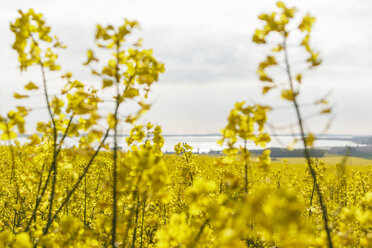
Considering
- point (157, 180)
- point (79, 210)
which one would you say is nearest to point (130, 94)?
point (157, 180)

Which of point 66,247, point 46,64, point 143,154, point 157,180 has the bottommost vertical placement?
point 66,247

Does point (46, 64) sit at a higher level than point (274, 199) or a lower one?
higher

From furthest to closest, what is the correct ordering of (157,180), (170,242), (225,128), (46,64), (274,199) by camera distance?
(46,64), (225,128), (157,180), (170,242), (274,199)

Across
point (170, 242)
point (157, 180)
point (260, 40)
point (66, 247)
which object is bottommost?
point (66, 247)

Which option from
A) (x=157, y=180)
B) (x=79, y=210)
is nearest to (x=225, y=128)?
(x=157, y=180)

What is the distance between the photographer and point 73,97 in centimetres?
208

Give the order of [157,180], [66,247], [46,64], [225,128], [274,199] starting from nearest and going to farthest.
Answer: [274,199] → [157,180] → [225,128] → [66,247] → [46,64]

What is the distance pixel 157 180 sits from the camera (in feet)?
4.95

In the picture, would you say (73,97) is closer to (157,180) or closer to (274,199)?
(157,180)

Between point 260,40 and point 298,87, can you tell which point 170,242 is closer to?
point 298,87

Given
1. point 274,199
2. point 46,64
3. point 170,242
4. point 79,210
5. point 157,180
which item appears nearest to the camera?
point 274,199

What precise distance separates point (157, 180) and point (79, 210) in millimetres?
5304

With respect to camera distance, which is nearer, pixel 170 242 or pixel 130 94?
pixel 170 242

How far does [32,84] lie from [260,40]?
71.4 inches
